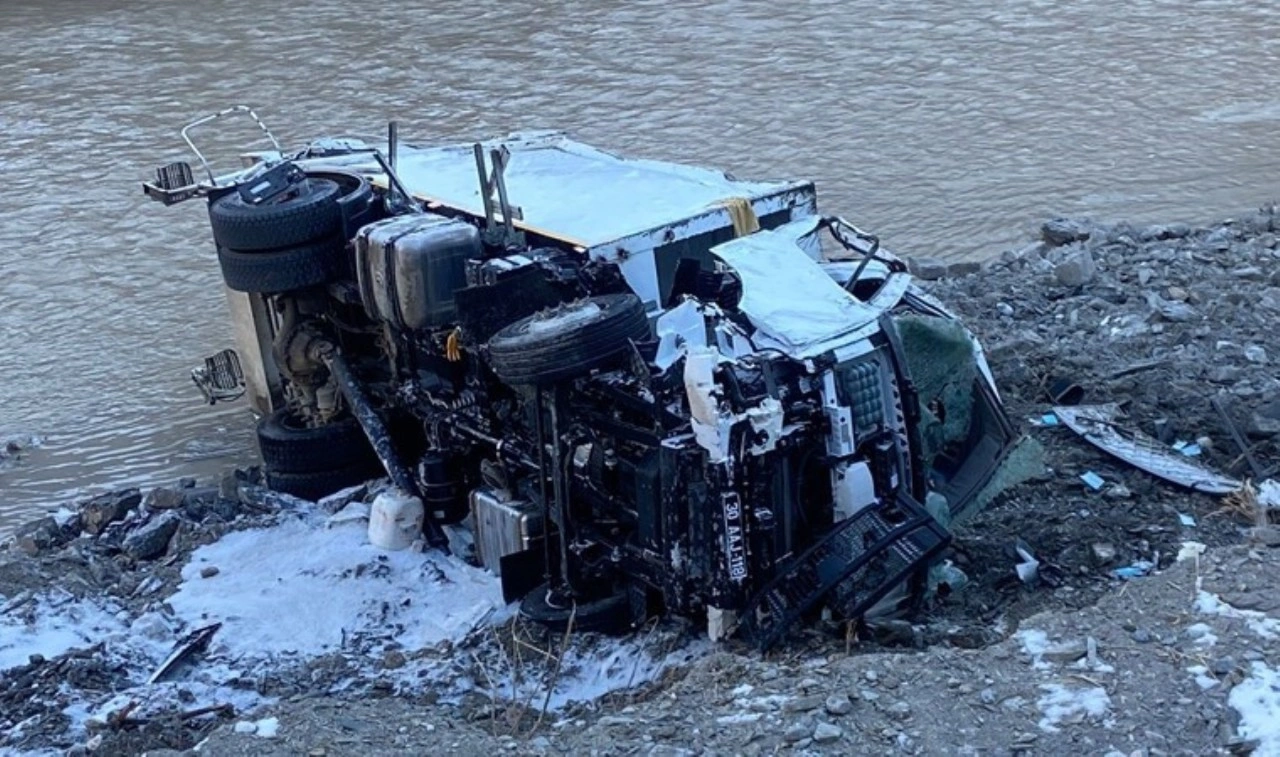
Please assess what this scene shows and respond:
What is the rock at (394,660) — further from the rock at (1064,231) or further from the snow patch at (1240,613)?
the rock at (1064,231)

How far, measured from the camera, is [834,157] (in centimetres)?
1638

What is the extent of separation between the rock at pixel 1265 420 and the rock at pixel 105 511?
20.1ft

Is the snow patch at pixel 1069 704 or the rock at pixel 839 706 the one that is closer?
the snow patch at pixel 1069 704

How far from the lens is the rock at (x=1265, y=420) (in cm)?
845

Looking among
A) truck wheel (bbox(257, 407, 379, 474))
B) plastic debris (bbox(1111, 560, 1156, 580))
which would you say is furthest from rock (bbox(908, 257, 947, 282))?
plastic debris (bbox(1111, 560, 1156, 580))

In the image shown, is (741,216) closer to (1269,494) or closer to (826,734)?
(1269,494)

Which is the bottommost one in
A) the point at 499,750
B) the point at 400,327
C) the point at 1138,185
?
the point at 1138,185

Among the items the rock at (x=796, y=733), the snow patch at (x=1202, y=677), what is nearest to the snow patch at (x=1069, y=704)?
the snow patch at (x=1202, y=677)

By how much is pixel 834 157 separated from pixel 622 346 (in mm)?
10150

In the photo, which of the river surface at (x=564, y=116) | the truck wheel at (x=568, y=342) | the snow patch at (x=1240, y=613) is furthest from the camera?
the river surface at (x=564, y=116)

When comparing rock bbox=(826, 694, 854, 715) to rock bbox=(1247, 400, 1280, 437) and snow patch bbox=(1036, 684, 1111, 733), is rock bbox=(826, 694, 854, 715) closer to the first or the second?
snow patch bbox=(1036, 684, 1111, 733)

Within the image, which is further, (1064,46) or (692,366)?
(1064,46)

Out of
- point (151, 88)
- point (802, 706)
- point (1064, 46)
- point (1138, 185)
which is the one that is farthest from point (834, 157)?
point (802, 706)

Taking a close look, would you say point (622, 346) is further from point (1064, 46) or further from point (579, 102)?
point (1064, 46)
